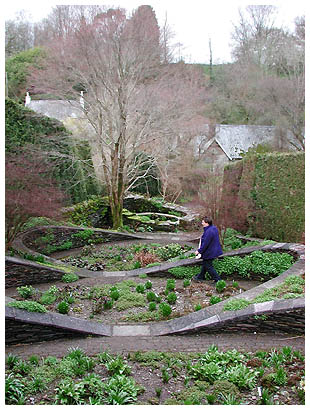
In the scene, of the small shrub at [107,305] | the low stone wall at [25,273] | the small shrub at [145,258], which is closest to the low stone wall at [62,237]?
the low stone wall at [25,273]

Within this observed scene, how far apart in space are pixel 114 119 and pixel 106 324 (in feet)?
27.1

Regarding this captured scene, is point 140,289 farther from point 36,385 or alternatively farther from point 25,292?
point 36,385

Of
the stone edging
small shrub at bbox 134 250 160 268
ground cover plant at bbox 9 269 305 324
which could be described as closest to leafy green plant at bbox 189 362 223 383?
the stone edging

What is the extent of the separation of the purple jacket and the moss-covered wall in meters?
2.74

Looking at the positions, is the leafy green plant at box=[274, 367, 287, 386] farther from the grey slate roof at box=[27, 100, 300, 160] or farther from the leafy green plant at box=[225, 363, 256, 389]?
the grey slate roof at box=[27, 100, 300, 160]

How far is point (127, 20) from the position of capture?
1024 centimetres

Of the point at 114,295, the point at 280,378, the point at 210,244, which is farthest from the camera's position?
the point at 210,244

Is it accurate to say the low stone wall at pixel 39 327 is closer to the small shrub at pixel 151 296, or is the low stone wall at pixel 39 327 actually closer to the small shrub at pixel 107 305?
the small shrub at pixel 107 305

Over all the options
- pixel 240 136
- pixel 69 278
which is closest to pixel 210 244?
pixel 69 278

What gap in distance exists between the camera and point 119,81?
11.0 metres

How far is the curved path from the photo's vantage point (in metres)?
4.11

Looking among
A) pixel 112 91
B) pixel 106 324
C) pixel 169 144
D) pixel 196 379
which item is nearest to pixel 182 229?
pixel 169 144

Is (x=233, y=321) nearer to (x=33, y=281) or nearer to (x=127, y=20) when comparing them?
(x=33, y=281)

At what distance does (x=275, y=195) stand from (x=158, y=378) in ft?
21.6
